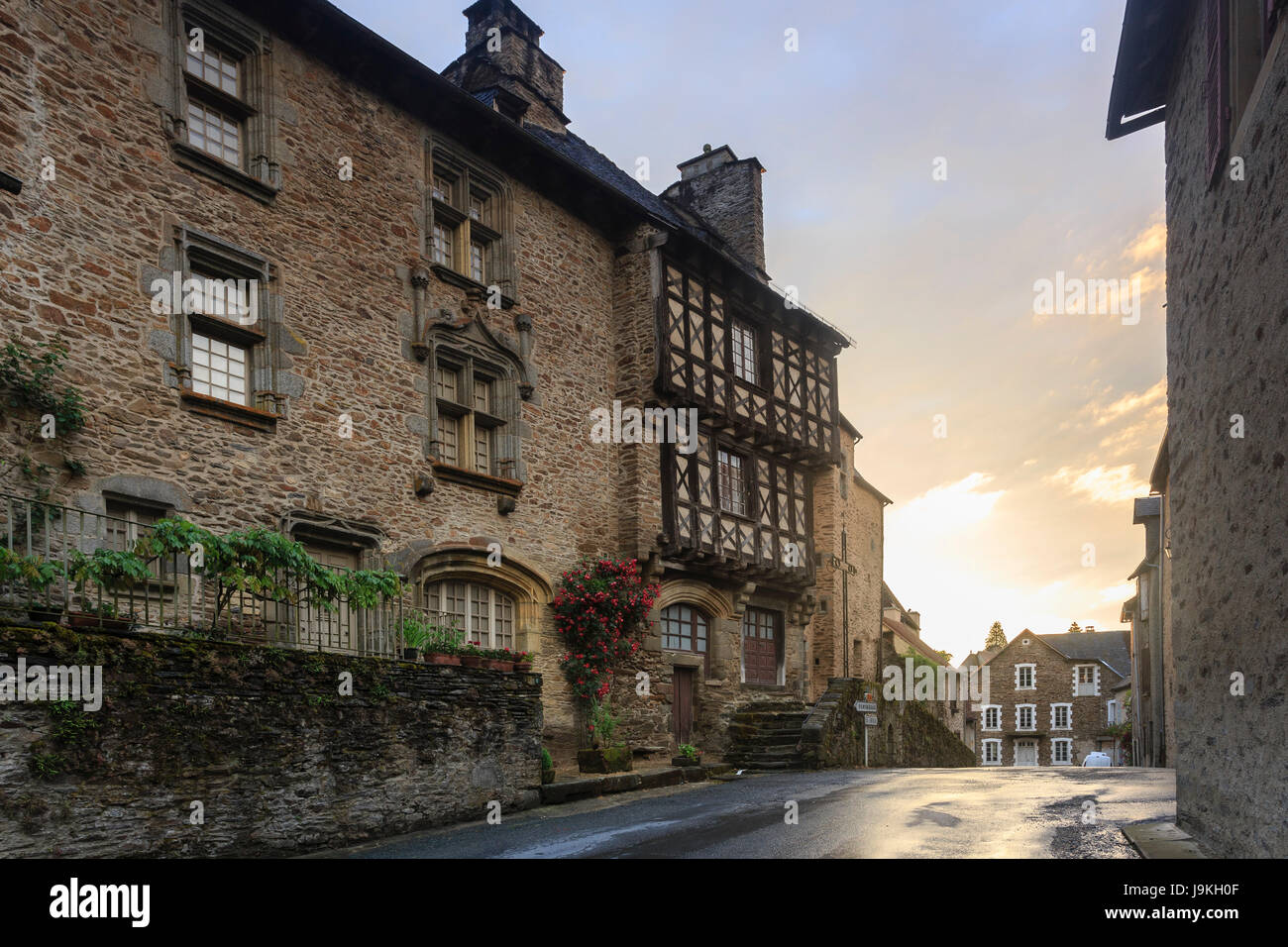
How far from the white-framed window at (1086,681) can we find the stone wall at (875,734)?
2366cm

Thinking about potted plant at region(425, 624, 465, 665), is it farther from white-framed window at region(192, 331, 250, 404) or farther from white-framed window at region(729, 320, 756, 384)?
white-framed window at region(729, 320, 756, 384)

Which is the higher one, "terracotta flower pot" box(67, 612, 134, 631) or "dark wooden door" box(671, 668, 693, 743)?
"terracotta flower pot" box(67, 612, 134, 631)

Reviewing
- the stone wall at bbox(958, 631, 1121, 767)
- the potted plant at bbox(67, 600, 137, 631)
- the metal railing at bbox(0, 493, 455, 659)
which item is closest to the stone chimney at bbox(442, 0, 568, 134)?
the metal railing at bbox(0, 493, 455, 659)

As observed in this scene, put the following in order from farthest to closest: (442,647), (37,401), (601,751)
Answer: (601,751)
(442,647)
(37,401)

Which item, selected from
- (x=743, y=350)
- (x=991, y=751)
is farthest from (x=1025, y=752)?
(x=743, y=350)

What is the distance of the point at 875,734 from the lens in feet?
67.1

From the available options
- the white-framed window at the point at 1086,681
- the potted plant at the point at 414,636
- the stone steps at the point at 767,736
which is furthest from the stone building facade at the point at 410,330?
the white-framed window at the point at 1086,681

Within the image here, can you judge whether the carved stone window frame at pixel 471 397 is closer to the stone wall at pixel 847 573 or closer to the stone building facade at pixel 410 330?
the stone building facade at pixel 410 330

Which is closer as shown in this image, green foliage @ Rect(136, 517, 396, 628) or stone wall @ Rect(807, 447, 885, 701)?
green foliage @ Rect(136, 517, 396, 628)

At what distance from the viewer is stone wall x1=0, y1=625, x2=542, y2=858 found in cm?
638

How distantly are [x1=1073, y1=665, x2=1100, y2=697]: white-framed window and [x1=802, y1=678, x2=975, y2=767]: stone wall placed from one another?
77.6ft

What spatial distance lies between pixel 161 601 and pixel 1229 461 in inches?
304

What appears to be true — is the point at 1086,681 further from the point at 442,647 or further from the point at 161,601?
the point at 161,601
